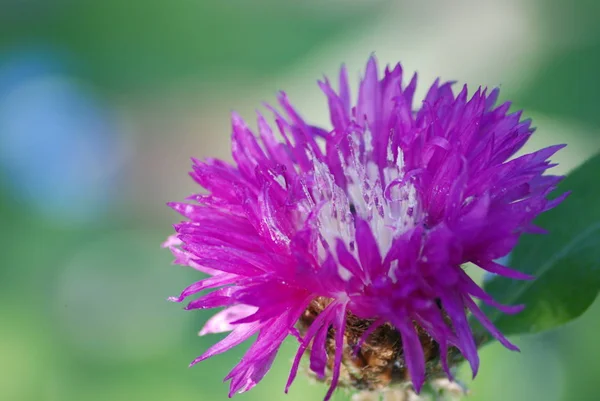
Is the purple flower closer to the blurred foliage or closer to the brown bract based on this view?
the brown bract

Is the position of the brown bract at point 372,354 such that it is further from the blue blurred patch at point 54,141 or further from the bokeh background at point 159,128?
the blue blurred patch at point 54,141

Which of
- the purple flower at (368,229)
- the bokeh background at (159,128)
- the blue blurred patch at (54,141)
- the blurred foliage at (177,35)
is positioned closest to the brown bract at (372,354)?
the purple flower at (368,229)

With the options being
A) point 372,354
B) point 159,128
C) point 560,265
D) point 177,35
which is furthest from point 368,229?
point 177,35

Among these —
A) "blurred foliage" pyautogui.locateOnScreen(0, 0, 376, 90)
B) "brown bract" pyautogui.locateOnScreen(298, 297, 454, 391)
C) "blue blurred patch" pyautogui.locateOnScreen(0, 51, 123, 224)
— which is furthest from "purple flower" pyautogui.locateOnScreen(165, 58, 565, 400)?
"blurred foliage" pyautogui.locateOnScreen(0, 0, 376, 90)

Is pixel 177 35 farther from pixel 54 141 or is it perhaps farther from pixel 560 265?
pixel 560 265

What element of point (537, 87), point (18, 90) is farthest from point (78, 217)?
point (537, 87)
